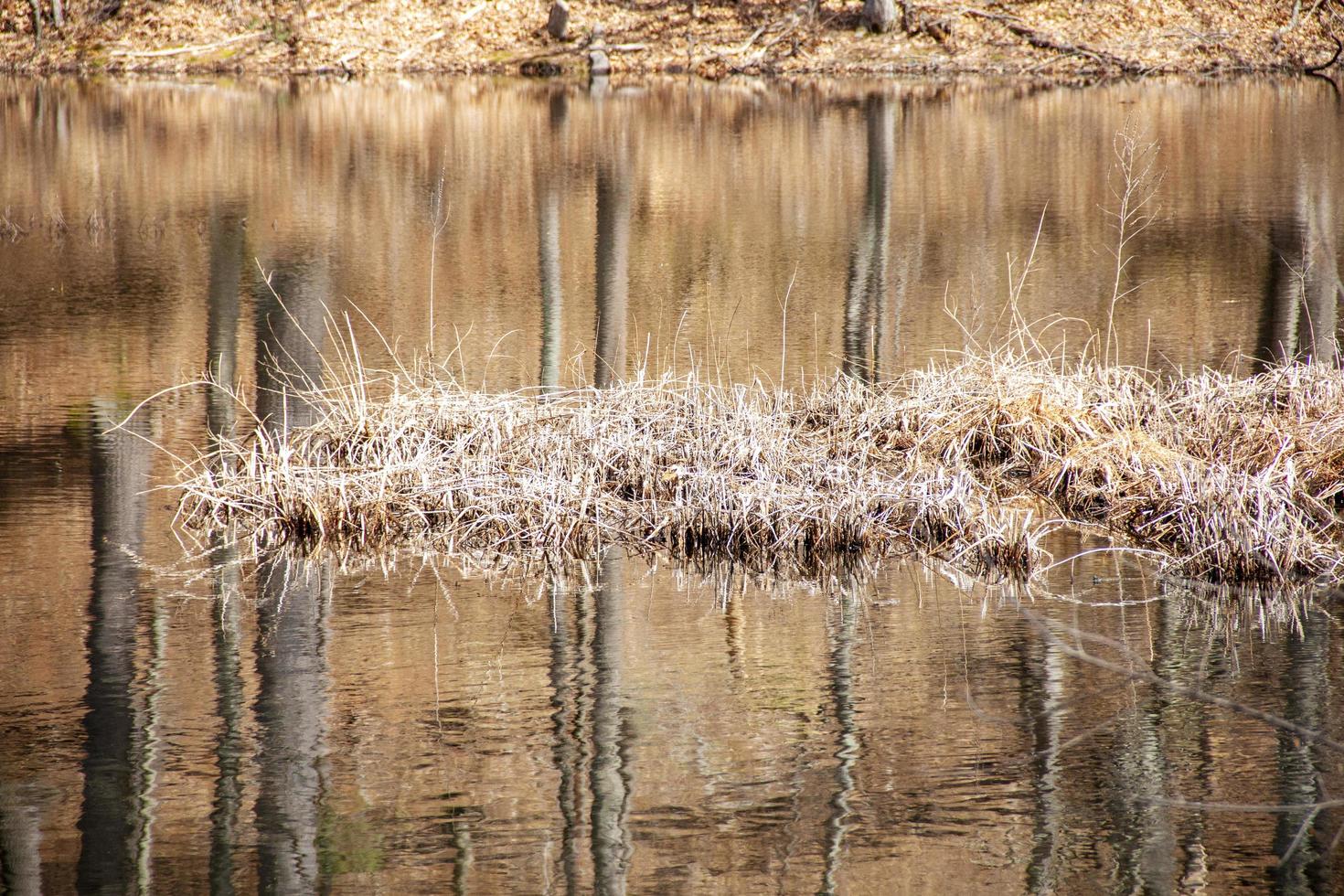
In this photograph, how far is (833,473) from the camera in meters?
7.63

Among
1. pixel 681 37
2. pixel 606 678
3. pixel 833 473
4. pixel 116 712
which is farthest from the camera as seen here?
pixel 681 37

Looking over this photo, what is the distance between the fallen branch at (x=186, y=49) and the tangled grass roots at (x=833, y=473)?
26950 mm

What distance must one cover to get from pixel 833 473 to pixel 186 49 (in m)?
29.2

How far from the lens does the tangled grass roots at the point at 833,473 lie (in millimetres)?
7172

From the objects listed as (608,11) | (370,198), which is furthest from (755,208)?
(608,11)

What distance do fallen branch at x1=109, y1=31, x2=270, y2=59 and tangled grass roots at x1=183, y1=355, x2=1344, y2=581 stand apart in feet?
88.4

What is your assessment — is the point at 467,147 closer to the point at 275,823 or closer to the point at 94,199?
the point at 94,199

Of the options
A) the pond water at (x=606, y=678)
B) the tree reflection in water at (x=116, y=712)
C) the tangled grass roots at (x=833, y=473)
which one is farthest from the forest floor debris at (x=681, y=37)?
the tree reflection in water at (x=116, y=712)

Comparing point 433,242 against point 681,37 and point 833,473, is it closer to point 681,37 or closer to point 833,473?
point 833,473

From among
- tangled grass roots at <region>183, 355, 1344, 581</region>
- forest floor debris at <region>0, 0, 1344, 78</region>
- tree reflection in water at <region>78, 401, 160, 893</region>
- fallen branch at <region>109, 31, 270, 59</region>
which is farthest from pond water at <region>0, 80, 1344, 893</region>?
fallen branch at <region>109, 31, 270, 59</region>

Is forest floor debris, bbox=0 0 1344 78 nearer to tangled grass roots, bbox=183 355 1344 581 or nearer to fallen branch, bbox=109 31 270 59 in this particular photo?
fallen branch, bbox=109 31 270 59

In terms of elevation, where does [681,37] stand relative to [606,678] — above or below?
above

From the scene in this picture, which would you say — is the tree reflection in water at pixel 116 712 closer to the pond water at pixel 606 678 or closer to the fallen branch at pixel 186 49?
the pond water at pixel 606 678

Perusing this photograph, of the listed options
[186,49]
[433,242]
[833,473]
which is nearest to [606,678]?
[833,473]
